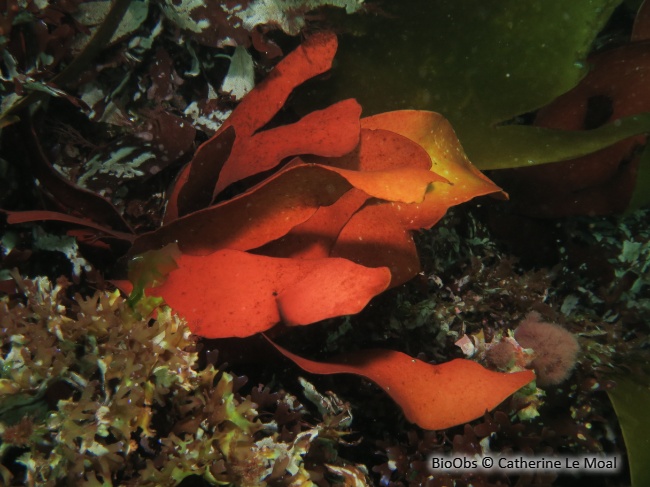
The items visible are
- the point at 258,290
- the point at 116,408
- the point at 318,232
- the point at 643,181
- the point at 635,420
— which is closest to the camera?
the point at 116,408

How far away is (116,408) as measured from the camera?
4.11ft

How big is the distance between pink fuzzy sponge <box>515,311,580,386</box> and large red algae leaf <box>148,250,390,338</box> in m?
1.00

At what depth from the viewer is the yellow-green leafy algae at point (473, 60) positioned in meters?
2.20

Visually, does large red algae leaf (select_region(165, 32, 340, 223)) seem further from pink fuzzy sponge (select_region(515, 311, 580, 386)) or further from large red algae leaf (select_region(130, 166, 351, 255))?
pink fuzzy sponge (select_region(515, 311, 580, 386))

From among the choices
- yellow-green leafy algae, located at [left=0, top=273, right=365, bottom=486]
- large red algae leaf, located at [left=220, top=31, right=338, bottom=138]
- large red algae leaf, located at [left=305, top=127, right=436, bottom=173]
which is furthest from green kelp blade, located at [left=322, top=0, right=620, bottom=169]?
yellow-green leafy algae, located at [left=0, top=273, right=365, bottom=486]

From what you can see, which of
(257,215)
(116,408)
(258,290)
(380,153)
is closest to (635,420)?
(380,153)

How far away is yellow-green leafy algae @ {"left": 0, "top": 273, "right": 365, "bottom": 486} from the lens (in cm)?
119

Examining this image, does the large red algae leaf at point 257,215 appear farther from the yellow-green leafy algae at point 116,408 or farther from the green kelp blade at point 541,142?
the green kelp blade at point 541,142

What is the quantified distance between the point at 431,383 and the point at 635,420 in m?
1.02

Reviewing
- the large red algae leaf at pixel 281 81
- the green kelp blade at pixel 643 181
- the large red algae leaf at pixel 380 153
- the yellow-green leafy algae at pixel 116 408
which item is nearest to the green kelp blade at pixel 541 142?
the green kelp blade at pixel 643 181

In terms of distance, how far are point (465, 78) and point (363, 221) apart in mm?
1064

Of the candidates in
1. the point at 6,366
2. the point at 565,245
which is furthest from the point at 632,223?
the point at 6,366

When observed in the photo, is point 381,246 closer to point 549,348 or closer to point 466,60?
point 549,348

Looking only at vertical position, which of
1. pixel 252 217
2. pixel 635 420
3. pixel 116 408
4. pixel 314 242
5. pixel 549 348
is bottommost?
pixel 635 420
